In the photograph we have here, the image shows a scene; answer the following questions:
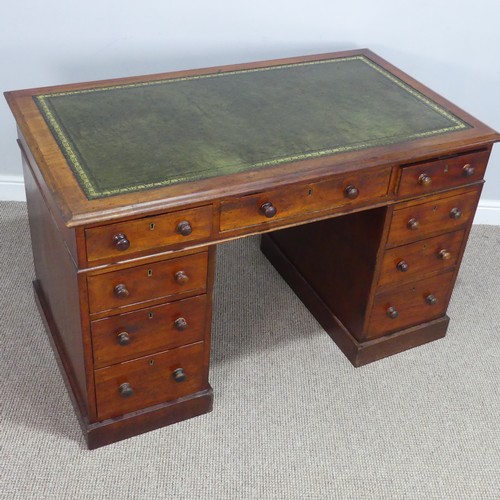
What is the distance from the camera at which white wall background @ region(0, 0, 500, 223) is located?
2.48m

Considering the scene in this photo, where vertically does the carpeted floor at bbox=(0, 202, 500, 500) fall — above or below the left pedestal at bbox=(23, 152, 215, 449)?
below

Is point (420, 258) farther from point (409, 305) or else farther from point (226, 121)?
point (226, 121)

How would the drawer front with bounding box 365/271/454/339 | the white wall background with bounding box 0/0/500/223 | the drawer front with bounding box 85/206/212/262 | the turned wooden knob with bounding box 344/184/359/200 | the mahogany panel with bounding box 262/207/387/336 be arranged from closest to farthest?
1. the drawer front with bounding box 85/206/212/262
2. the turned wooden knob with bounding box 344/184/359/200
3. the mahogany panel with bounding box 262/207/387/336
4. the drawer front with bounding box 365/271/454/339
5. the white wall background with bounding box 0/0/500/223

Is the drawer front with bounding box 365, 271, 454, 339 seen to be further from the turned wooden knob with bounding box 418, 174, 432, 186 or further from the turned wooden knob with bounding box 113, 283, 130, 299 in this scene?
the turned wooden knob with bounding box 113, 283, 130, 299

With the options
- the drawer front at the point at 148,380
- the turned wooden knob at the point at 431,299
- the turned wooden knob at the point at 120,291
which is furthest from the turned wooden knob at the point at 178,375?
the turned wooden knob at the point at 431,299

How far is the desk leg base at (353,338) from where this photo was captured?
2.32 meters

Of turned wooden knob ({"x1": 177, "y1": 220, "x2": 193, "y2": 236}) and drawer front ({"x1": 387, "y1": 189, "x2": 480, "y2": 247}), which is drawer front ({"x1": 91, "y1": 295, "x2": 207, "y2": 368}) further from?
drawer front ({"x1": 387, "y1": 189, "x2": 480, "y2": 247})

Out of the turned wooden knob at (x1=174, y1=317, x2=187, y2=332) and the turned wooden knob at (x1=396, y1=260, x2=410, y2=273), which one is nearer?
the turned wooden knob at (x1=174, y1=317, x2=187, y2=332)

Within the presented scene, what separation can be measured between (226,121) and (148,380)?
71 cm

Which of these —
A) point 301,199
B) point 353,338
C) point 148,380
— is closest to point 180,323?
point 148,380

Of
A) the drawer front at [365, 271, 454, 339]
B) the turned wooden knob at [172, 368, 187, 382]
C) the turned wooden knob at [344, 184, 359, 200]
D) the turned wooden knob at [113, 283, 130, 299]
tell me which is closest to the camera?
the turned wooden knob at [113, 283, 130, 299]

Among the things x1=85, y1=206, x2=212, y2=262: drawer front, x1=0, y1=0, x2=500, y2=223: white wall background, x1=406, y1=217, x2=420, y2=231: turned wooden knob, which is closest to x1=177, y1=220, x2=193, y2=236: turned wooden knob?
x1=85, y1=206, x2=212, y2=262: drawer front

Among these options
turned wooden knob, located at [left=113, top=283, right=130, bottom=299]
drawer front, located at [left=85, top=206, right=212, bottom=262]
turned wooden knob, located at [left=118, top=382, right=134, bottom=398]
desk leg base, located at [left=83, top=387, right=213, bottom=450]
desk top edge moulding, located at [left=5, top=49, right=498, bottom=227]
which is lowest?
desk leg base, located at [left=83, top=387, right=213, bottom=450]

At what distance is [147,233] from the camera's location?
5.51ft
